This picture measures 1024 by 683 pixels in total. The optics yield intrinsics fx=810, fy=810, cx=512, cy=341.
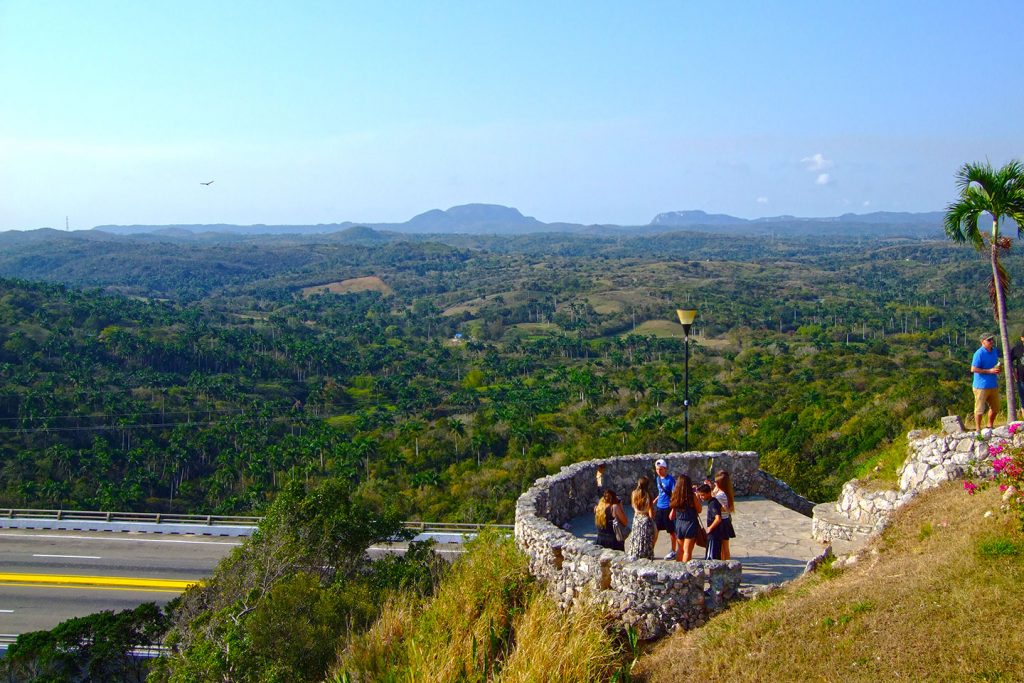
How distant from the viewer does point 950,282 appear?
136500 mm

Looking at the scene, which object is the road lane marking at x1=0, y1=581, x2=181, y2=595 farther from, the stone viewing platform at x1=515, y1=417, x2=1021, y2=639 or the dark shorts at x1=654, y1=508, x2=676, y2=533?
the dark shorts at x1=654, y1=508, x2=676, y2=533

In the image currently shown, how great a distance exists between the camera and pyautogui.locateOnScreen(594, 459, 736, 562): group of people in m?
9.21

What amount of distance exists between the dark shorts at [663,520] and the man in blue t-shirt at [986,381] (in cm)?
442

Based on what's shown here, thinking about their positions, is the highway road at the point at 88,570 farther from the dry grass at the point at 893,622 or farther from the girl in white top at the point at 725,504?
the dry grass at the point at 893,622

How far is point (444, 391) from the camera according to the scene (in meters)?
84.2

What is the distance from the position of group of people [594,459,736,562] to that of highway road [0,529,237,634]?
723 inches

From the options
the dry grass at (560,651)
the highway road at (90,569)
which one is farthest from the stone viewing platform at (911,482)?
the highway road at (90,569)

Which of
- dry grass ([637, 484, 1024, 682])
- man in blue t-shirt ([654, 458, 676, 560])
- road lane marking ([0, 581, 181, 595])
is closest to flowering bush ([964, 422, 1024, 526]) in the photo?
dry grass ([637, 484, 1024, 682])

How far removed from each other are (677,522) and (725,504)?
0.61m

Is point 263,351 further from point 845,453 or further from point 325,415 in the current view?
point 845,453

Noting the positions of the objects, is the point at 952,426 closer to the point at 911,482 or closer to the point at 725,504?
the point at 911,482

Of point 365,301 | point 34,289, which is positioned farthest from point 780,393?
point 365,301

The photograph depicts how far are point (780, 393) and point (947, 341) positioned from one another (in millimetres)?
40230

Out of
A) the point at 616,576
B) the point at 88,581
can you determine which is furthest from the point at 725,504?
the point at 88,581
